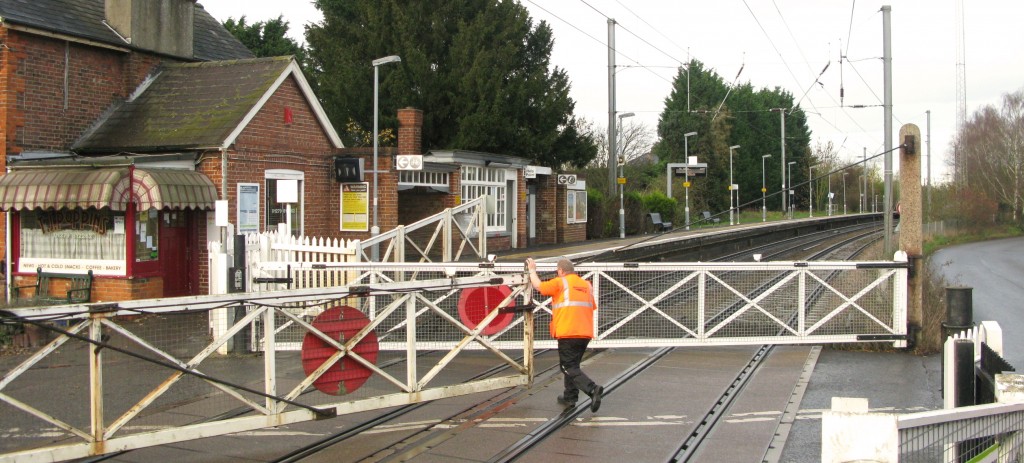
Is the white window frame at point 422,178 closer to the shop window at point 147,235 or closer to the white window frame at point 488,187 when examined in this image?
the white window frame at point 488,187

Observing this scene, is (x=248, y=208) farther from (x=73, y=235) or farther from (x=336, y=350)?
(x=336, y=350)

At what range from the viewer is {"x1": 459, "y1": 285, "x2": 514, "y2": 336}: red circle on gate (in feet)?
29.9

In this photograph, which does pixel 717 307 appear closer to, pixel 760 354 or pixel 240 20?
pixel 760 354

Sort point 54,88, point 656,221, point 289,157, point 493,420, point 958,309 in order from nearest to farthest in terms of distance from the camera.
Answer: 1. point 493,420
2. point 958,309
3. point 54,88
4. point 289,157
5. point 656,221

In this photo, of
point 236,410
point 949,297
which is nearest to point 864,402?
point 236,410

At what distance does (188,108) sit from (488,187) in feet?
34.9

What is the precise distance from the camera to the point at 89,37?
1858cm

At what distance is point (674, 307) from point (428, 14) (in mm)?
21407

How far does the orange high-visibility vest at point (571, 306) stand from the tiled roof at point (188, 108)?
428 inches

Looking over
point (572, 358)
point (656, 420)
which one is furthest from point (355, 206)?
point (656, 420)

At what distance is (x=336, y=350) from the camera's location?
7.29m

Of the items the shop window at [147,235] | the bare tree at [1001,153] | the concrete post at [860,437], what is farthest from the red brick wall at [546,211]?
the bare tree at [1001,153]

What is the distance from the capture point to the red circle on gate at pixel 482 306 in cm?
912

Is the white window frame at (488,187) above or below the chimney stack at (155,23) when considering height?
below
